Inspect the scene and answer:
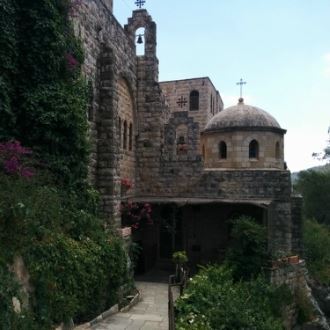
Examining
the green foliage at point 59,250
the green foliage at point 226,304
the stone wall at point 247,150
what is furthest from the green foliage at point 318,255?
the green foliage at point 59,250

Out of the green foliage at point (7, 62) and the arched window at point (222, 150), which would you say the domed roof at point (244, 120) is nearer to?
the arched window at point (222, 150)

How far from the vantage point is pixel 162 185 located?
15.7 m

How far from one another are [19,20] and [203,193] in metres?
8.91

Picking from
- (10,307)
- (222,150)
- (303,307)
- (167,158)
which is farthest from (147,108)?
(10,307)

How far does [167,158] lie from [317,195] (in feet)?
50.3

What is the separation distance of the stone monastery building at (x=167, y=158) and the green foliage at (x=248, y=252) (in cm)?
64

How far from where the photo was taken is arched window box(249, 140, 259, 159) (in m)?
17.3

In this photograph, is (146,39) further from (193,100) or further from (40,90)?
(193,100)

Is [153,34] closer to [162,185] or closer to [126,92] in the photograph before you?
[126,92]

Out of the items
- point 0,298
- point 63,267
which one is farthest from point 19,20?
point 0,298

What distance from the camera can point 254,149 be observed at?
→ 685 inches

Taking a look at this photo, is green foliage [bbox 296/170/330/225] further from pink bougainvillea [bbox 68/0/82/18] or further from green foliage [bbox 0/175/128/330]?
pink bougainvillea [bbox 68/0/82/18]

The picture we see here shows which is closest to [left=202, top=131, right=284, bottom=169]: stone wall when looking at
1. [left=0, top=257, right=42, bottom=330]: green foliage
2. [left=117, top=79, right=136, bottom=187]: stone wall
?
[left=117, top=79, right=136, bottom=187]: stone wall

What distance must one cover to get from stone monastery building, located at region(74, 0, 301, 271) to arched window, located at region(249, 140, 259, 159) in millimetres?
44
